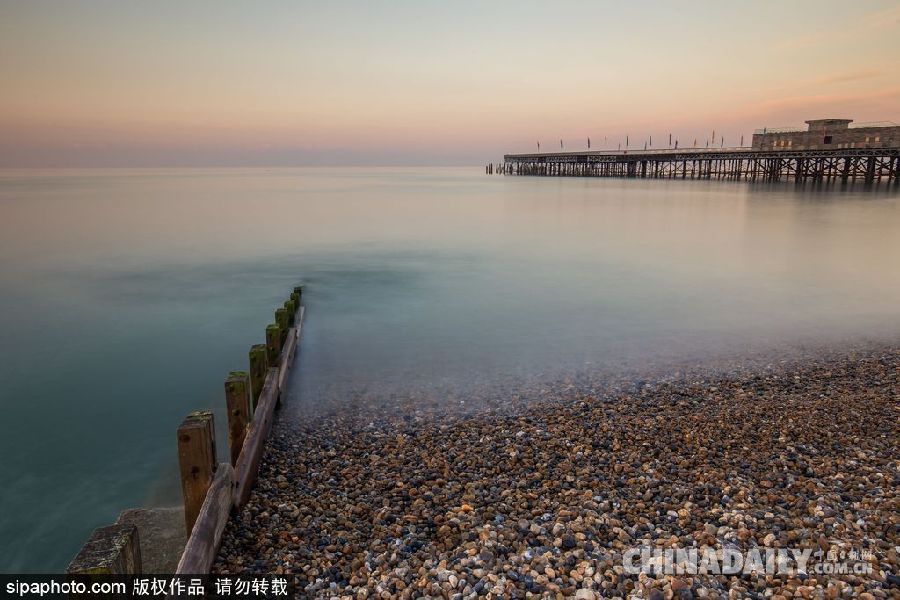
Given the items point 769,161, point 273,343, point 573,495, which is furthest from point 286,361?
point 769,161

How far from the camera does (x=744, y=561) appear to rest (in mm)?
4449

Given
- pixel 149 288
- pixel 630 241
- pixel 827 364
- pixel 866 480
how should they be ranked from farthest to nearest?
pixel 630 241, pixel 149 288, pixel 827 364, pixel 866 480

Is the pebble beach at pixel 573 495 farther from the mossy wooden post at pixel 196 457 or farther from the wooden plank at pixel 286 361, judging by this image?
the wooden plank at pixel 286 361

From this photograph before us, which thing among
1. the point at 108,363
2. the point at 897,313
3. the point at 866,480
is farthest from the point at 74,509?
the point at 897,313

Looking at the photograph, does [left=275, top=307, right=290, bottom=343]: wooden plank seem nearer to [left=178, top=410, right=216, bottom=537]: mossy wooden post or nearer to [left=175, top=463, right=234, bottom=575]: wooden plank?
[left=175, top=463, right=234, bottom=575]: wooden plank

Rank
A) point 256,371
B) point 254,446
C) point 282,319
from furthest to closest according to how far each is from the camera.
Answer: point 282,319, point 256,371, point 254,446

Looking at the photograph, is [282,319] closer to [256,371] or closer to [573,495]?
[256,371]

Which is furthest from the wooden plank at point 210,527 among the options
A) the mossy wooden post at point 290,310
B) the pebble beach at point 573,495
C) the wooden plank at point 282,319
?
the mossy wooden post at point 290,310

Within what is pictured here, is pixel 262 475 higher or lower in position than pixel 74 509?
higher

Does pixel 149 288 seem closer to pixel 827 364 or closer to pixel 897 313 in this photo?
pixel 827 364

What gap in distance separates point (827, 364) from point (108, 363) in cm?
1336

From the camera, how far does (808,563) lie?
4.39 meters

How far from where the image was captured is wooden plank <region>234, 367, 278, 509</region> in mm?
5452

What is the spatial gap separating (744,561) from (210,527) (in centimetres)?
424
